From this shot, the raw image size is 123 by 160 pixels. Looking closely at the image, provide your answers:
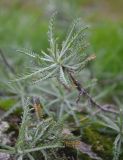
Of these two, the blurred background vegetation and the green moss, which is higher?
the blurred background vegetation

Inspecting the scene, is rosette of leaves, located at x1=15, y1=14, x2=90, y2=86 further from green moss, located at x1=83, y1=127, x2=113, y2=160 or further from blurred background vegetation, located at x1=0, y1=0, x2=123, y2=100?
blurred background vegetation, located at x1=0, y1=0, x2=123, y2=100

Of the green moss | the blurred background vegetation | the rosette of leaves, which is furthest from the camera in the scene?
the blurred background vegetation

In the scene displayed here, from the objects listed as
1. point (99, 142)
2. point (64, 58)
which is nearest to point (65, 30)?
point (99, 142)

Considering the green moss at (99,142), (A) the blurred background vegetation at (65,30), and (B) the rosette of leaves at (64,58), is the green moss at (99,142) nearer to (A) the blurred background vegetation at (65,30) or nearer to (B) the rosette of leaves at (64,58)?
(B) the rosette of leaves at (64,58)

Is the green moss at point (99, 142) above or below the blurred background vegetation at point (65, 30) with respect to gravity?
below

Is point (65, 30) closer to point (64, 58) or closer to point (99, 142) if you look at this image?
point (99, 142)

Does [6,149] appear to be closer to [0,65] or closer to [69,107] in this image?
[69,107]

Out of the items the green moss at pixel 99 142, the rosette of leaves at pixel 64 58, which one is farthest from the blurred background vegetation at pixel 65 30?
the rosette of leaves at pixel 64 58

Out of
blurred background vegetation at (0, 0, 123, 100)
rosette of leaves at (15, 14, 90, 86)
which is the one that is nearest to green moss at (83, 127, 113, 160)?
rosette of leaves at (15, 14, 90, 86)

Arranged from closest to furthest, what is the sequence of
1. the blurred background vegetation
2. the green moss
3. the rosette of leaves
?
the rosette of leaves
the green moss
the blurred background vegetation
